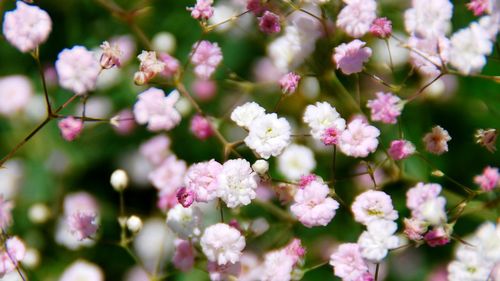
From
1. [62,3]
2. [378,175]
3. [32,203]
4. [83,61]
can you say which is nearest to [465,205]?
[378,175]

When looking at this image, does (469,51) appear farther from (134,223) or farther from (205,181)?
(134,223)

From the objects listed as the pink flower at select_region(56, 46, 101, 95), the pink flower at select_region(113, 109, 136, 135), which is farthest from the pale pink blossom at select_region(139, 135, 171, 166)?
the pink flower at select_region(56, 46, 101, 95)

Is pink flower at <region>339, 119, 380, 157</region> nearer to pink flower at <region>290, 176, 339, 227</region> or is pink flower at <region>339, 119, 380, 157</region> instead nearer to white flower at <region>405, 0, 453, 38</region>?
pink flower at <region>290, 176, 339, 227</region>

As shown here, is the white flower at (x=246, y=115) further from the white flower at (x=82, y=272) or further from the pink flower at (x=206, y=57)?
the white flower at (x=82, y=272)

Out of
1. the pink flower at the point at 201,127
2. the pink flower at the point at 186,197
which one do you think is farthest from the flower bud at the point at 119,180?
the pink flower at the point at 186,197

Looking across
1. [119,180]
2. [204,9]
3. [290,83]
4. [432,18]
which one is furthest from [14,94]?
[432,18]

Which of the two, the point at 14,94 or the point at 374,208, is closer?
the point at 374,208
